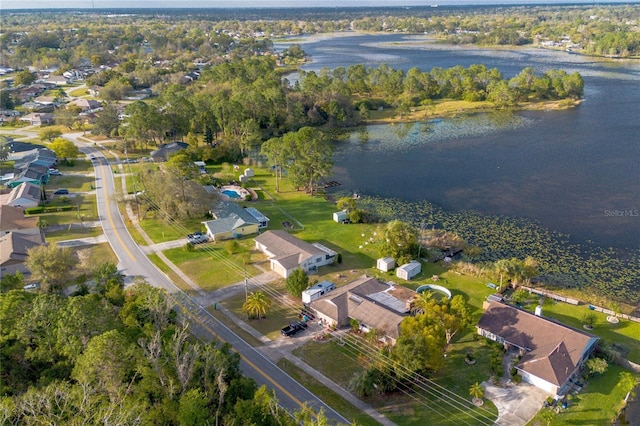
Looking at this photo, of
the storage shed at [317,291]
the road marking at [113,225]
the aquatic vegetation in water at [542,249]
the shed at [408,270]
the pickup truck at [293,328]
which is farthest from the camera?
the road marking at [113,225]

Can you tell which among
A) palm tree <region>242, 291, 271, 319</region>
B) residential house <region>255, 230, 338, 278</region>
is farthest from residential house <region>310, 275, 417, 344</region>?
residential house <region>255, 230, 338, 278</region>

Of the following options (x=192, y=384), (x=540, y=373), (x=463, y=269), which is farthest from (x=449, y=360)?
(x=192, y=384)

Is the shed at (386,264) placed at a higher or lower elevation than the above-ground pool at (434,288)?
higher

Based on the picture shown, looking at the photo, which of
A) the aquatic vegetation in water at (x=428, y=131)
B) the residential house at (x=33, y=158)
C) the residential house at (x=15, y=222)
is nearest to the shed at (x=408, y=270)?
the residential house at (x=15, y=222)

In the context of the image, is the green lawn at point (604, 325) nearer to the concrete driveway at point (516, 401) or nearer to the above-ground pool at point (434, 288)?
the above-ground pool at point (434, 288)

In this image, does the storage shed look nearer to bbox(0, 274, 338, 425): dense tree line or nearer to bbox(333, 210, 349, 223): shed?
bbox(0, 274, 338, 425): dense tree line

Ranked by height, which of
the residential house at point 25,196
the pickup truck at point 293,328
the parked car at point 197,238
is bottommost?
the pickup truck at point 293,328
